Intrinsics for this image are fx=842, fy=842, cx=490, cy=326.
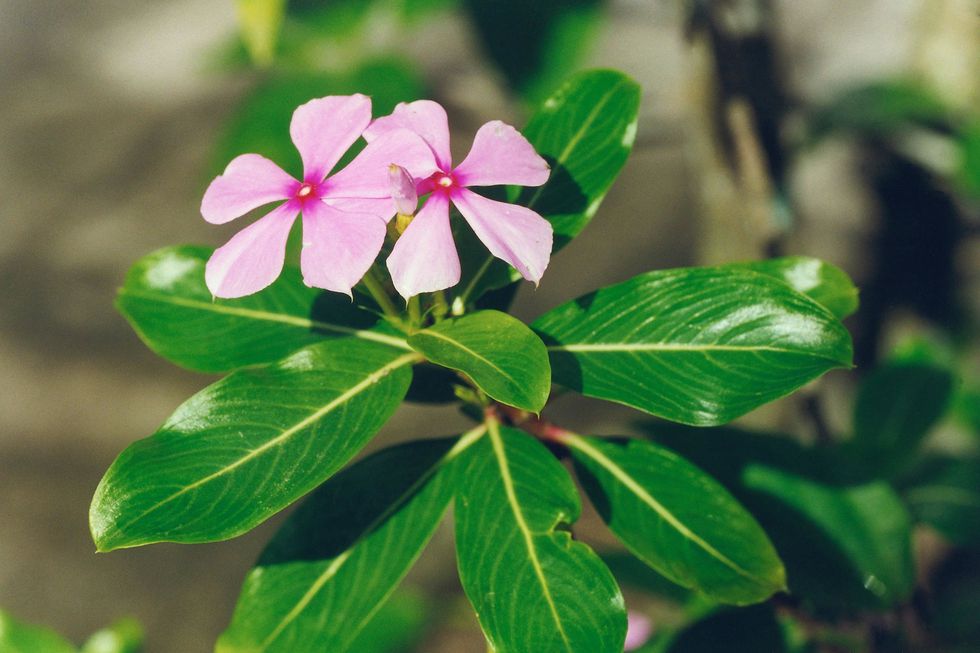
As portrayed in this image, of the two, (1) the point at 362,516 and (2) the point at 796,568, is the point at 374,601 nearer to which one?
(1) the point at 362,516

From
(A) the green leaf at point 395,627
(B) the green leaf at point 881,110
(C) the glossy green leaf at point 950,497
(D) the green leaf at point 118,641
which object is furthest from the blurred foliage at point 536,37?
(A) the green leaf at point 395,627

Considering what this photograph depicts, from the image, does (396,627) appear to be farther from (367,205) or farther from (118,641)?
(367,205)

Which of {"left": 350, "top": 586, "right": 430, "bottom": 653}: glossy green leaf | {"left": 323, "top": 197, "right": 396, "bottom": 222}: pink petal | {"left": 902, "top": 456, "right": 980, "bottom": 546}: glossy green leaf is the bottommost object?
{"left": 350, "top": 586, "right": 430, "bottom": 653}: glossy green leaf

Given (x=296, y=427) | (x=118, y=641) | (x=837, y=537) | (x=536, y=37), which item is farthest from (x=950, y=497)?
(x=118, y=641)

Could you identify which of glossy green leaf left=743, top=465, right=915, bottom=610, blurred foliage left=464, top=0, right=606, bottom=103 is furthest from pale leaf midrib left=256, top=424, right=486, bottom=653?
blurred foliage left=464, top=0, right=606, bottom=103

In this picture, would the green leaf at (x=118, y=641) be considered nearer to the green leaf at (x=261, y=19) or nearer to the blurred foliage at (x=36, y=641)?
the blurred foliage at (x=36, y=641)

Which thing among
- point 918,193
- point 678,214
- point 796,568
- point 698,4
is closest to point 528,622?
point 796,568

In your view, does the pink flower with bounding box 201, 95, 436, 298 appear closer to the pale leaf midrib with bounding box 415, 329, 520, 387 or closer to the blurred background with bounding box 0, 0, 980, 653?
the pale leaf midrib with bounding box 415, 329, 520, 387
